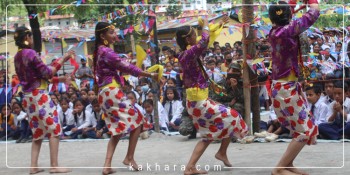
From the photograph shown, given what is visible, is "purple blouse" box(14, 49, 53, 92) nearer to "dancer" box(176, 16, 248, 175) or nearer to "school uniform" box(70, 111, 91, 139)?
"dancer" box(176, 16, 248, 175)

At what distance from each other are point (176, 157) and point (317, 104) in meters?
2.21

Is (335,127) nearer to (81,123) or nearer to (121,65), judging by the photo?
(121,65)

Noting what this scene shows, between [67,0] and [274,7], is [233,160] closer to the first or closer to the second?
[274,7]

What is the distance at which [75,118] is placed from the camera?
32.6 feet

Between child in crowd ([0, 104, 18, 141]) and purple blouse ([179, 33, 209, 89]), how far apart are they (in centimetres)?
539

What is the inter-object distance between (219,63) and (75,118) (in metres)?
2.96

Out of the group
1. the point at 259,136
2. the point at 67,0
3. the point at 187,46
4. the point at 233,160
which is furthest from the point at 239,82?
the point at 67,0

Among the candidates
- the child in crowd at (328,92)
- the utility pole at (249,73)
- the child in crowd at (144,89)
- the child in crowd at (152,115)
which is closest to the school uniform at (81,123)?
the child in crowd at (152,115)

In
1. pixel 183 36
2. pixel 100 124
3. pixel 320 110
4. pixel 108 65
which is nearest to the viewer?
pixel 183 36

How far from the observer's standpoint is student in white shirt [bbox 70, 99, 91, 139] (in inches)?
382

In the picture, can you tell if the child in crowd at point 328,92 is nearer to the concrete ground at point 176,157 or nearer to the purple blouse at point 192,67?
the concrete ground at point 176,157

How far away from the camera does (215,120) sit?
5.65m

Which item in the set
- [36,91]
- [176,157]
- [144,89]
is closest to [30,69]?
[36,91]

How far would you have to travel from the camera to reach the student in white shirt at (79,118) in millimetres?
9695
